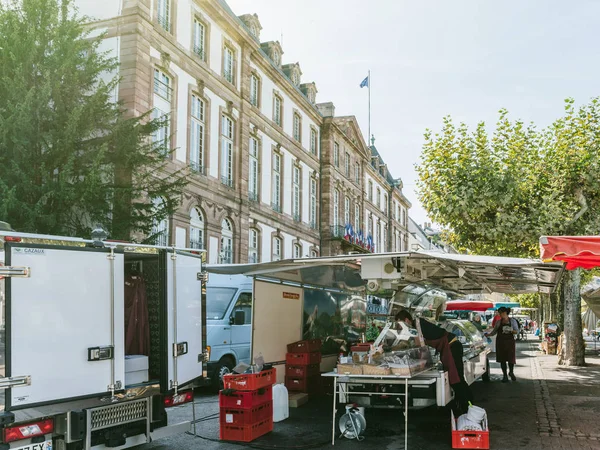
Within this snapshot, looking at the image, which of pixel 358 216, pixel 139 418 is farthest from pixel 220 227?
pixel 358 216

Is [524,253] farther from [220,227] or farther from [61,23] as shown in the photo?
[61,23]

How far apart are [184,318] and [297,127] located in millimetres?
30362

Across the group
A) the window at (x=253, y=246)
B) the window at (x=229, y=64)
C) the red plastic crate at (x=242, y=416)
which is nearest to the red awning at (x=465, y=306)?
the window at (x=253, y=246)

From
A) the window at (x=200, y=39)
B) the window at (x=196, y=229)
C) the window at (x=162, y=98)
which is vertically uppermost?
the window at (x=200, y=39)

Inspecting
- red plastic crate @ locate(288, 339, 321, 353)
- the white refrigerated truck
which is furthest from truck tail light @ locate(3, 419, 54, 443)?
red plastic crate @ locate(288, 339, 321, 353)

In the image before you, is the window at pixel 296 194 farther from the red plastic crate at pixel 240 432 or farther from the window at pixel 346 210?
the red plastic crate at pixel 240 432

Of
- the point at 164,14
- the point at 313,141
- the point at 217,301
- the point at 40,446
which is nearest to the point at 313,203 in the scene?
the point at 313,141

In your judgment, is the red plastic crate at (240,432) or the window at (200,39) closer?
the red plastic crate at (240,432)

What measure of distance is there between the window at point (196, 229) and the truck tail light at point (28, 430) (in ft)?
62.3

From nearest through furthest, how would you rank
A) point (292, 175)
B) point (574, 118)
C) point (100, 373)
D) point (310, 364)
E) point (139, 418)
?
point (100, 373) → point (139, 418) → point (310, 364) → point (574, 118) → point (292, 175)

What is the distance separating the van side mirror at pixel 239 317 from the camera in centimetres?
1432

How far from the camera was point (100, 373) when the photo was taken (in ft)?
21.0

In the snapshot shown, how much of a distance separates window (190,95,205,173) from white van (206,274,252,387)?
36.6 ft

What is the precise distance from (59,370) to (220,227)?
68.5 ft
